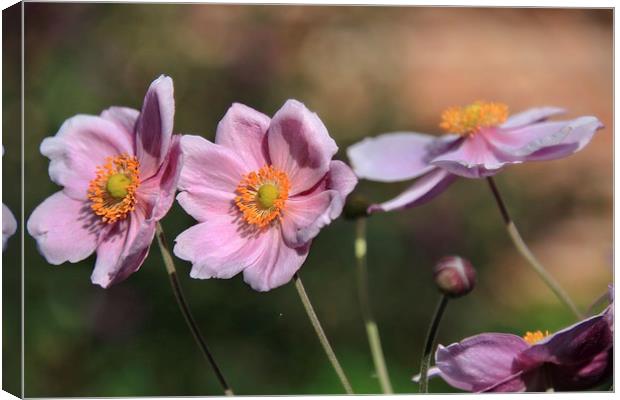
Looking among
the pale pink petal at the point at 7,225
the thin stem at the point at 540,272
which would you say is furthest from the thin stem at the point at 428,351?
the pale pink petal at the point at 7,225

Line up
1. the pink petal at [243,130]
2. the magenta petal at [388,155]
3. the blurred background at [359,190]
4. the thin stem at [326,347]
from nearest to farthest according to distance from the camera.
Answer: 1. the thin stem at [326,347]
2. the pink petal at [243,130]
3. the magenta petal at [388,155]
4. the blurred background at [359,190]

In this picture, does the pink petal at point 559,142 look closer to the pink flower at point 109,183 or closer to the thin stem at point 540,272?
the thin stem at point 540,272

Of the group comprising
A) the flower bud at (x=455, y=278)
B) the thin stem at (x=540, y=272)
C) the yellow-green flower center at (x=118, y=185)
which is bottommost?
the thin stem at (x=540, y=272)

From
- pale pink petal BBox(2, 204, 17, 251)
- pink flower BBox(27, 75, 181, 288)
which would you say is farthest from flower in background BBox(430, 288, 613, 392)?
pale pink petal BBox(2, 204, 17, 251)

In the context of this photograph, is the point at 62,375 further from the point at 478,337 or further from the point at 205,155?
the point at 478,337

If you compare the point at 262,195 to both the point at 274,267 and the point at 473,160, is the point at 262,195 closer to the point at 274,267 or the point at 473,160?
the point at 274,267

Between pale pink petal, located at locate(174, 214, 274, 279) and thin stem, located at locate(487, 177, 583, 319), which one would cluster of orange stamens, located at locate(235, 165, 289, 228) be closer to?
pale pink petal, located at locate(174, 214, 274, 279)

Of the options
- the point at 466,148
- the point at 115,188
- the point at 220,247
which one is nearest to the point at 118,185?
the point at 115,188
